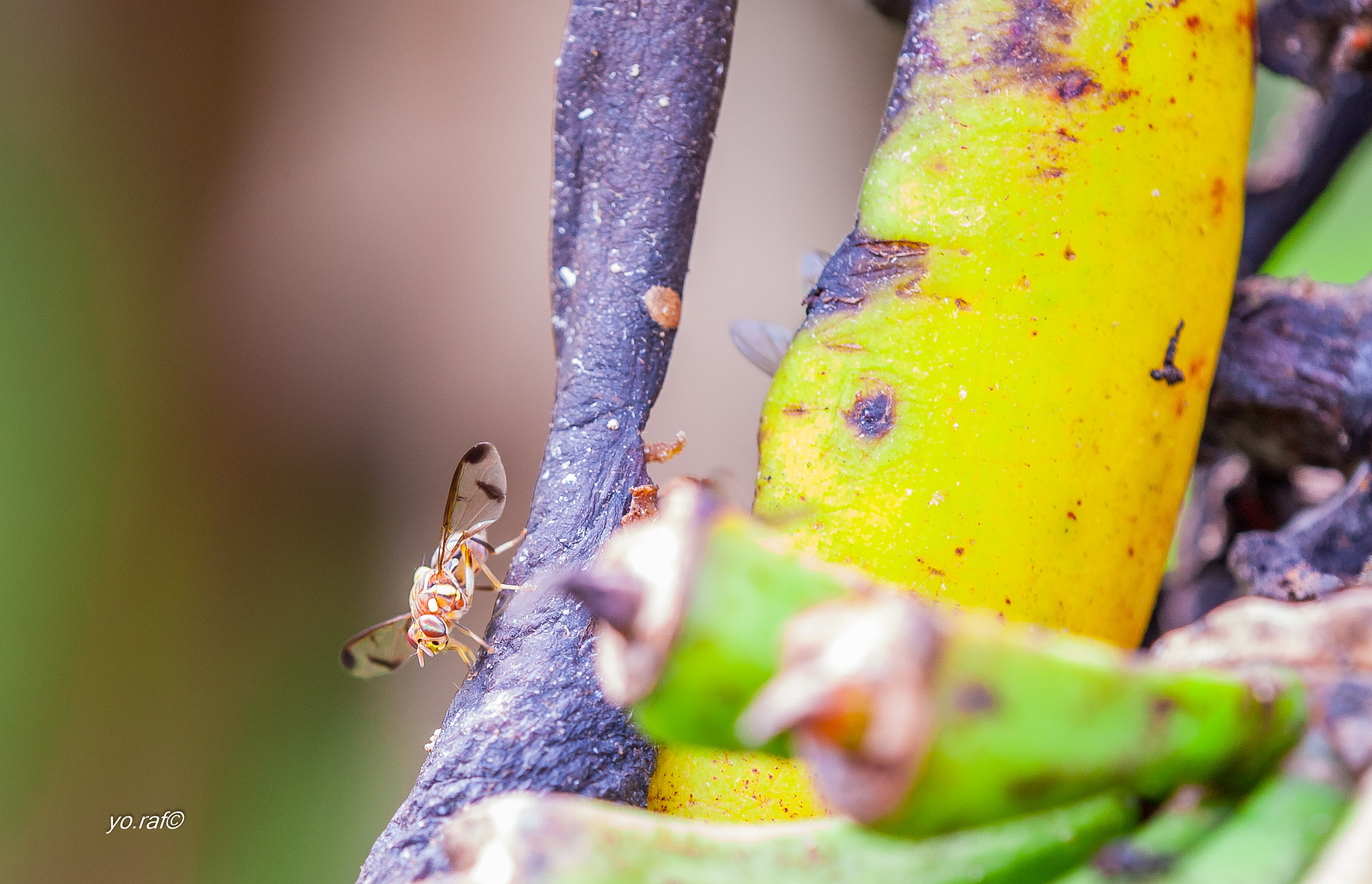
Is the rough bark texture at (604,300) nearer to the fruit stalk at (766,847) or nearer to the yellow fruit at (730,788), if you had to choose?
the yellow fruit at (730,788)

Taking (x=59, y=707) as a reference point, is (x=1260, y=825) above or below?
above

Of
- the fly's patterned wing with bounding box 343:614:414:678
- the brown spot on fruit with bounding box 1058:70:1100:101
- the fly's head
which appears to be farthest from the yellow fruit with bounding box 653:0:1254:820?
the fly's patterned wing with bounding box 343:614:414:678

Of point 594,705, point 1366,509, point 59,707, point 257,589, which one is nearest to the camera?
point 594,705

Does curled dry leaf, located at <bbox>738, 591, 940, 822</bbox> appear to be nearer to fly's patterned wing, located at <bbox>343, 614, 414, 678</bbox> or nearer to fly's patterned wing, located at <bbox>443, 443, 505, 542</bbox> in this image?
fly's patterned wing, located at <bbox>443, 443, 505, 542</bbox>

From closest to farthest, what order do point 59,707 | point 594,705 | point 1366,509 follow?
point 594,705 → point 1366,509 → point 59,707

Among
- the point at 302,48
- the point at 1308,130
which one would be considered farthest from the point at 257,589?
the point at 1308,130

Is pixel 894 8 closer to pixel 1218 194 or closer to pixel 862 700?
pixel 1218 194

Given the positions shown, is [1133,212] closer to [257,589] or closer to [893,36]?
[893,36]

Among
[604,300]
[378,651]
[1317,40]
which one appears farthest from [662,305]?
[1317,40]
